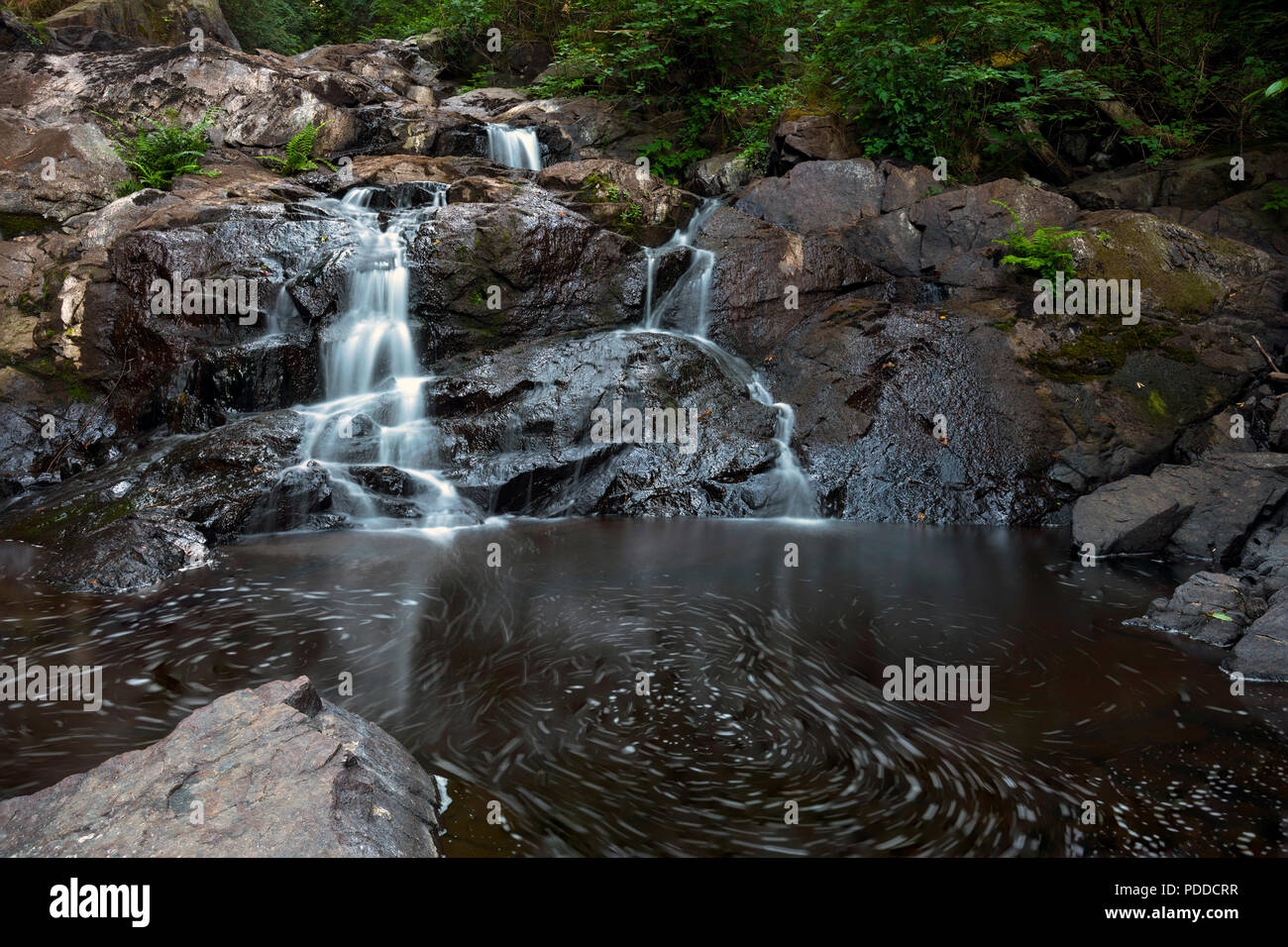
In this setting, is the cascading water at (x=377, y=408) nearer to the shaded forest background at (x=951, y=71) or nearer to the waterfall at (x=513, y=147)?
the waterfall at (x=513, y=147)

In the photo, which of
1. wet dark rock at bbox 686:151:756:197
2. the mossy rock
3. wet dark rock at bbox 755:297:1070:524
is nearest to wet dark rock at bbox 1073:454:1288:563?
wet dark rock at bbox 755:297:1070:524

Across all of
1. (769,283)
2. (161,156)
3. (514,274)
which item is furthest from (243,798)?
(161,156)

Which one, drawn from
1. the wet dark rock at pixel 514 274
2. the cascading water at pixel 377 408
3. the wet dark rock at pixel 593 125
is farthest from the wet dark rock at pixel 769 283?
the wet dark rock at pixel 593 125

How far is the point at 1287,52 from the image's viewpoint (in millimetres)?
10898

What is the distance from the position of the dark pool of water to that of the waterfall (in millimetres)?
10124

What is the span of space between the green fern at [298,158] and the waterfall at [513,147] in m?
3.20

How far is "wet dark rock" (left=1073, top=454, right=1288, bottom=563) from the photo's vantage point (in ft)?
23.5

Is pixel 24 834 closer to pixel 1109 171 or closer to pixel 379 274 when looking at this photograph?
pixel 379 274

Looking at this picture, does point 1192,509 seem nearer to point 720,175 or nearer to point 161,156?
point 720,175

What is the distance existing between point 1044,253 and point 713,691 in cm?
893

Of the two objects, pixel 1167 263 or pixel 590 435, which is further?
pixel 1167 263

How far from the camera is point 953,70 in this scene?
11766mm

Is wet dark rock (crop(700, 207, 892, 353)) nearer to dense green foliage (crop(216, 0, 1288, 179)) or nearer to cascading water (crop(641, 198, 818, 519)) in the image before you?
cascading water (crop(641, 198, 818, 519))
